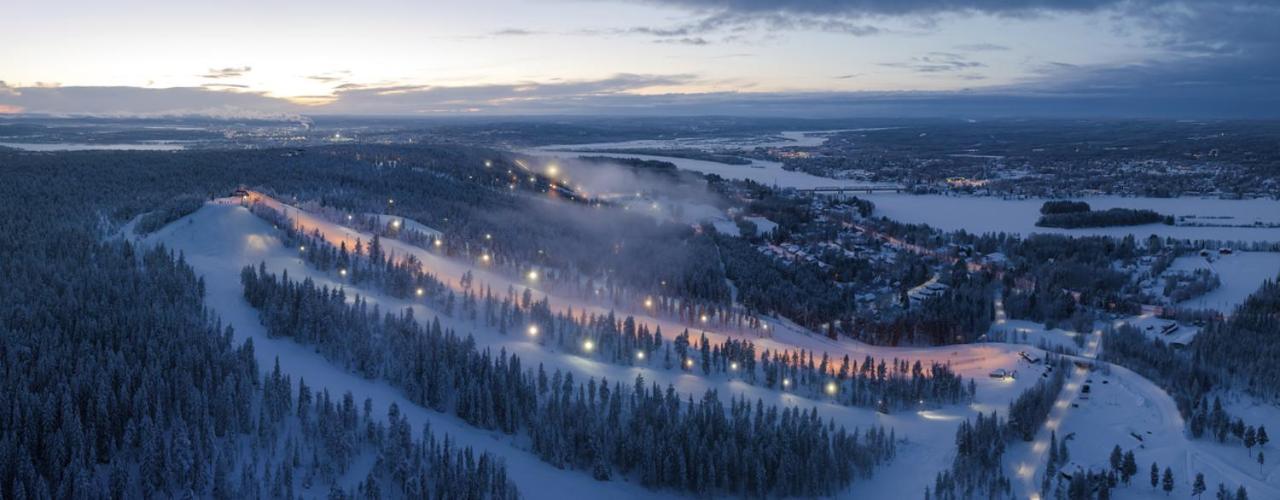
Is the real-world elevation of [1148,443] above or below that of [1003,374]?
below

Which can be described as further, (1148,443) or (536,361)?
(536,361)

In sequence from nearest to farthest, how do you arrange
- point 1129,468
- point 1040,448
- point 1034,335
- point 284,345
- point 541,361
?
point 1129,468
point 1040,448
point 284,345
point 541,361
point 1034,335


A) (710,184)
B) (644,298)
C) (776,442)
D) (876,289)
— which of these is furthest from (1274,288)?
(710,184)

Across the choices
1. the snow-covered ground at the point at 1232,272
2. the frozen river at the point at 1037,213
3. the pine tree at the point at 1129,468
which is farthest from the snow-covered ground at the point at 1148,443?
the frozen river at the point at 1037,213

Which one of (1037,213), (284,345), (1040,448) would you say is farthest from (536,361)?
(1037,213)

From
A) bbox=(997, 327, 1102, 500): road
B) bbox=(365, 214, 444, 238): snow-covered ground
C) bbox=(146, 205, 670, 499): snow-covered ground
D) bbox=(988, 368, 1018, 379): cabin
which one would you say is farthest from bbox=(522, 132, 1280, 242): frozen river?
bbox=(146, 205, 670, 499): snow-covered ground

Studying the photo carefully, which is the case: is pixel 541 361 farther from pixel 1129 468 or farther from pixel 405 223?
pixel 405 223
